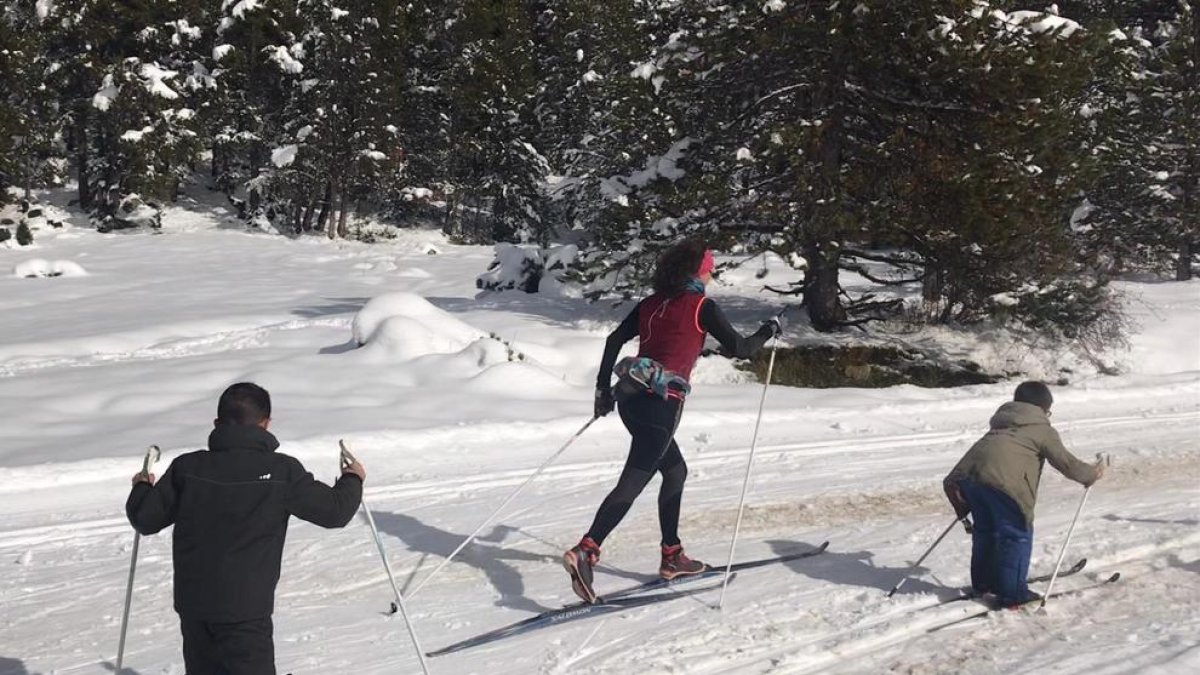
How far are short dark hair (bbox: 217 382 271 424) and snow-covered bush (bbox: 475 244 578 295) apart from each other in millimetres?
14778

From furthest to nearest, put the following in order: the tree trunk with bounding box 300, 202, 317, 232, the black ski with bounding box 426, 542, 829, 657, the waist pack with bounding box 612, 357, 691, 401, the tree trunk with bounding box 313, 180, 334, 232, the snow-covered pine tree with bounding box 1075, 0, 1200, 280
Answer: the tree trunk with bounding box 313, 180, 334, 232, the tree trunk with bounding box 300, 202, 317, 232, the snow-covered pine tree with bounding box 1075, 0, 1200, 280, the waist pack with bounding box 612, 357, 691, 401, the black ski with bounding box 426, 542, 829, 657

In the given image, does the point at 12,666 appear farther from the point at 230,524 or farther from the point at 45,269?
the point at 45,269

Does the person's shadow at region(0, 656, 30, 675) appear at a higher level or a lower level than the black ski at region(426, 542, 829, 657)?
lower

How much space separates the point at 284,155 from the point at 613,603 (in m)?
34.3

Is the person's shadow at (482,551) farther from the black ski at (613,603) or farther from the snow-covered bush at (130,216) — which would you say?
the snow-covered bush at (130,216)

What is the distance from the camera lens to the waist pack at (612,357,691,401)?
17.0ft

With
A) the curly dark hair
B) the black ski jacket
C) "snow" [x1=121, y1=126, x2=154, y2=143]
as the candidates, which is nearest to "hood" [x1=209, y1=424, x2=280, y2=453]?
the black ski jacket

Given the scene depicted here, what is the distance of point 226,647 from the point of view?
3.30 meters

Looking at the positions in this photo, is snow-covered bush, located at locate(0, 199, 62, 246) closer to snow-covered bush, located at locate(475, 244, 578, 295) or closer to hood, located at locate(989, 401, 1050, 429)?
snow-covered bush, located at locate(475, 244, 578, 295)

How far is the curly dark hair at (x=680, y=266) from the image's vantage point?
526cm

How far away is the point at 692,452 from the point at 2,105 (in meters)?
31.2

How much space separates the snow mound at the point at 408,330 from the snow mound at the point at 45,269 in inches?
638

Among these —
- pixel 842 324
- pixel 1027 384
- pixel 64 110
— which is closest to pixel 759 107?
pixel 842 324

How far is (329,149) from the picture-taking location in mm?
37312
